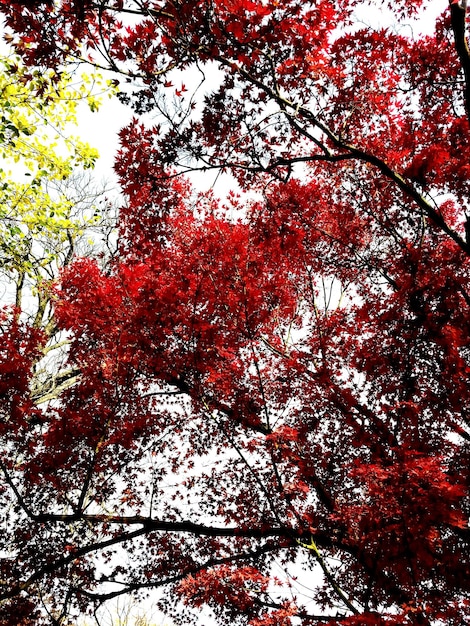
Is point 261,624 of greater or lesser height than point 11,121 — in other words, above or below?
below

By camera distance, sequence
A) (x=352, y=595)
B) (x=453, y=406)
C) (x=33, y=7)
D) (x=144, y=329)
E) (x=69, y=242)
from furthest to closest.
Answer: (x=69, y=242), (x=144, y=329), (x=352, y=595), (x=453, y=406), (x=33, y=7)

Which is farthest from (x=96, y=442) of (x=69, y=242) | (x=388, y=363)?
(x=69, y=242)

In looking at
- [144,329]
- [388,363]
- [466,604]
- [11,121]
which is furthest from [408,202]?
[11,121]

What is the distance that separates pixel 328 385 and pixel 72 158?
24.3 feet

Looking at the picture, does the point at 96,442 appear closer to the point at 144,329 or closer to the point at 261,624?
the point at 144,329

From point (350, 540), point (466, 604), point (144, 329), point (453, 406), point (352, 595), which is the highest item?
point (144, 329)

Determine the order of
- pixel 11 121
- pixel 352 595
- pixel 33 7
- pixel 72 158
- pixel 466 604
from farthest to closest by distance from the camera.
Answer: pixel 72 158
pixel 11 121
pixel 352 595
pixel 466 604
pixel 33 7

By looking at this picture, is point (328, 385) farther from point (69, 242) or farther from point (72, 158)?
point (69, 242)

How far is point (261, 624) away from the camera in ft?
20.8

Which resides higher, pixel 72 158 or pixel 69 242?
pixel 69 242

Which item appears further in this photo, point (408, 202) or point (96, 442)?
point (408, 202)

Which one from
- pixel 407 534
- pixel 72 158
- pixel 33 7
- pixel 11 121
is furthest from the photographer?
pixel 72 158

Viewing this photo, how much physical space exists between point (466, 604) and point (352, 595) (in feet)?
6.83

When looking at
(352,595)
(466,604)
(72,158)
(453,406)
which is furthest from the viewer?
(72,158)
